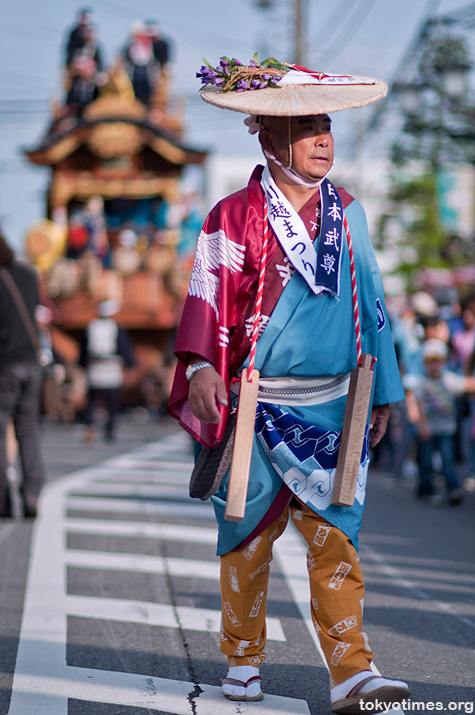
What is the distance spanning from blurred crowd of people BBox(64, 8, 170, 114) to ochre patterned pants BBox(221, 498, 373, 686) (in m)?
27.4

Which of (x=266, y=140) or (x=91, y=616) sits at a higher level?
(x=266, y=140)

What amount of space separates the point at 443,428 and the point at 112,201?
21.7m

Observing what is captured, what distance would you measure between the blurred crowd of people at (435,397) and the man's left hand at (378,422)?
534cm

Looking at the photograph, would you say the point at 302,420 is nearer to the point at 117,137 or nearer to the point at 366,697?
the point at 366,697

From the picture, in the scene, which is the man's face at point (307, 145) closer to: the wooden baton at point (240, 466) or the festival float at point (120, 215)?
the wooden baton at point (240, 466)

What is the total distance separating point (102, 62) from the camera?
1167 inches

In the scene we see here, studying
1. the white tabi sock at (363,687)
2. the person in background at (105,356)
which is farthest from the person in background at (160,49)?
the white tabi sock at (363,687)

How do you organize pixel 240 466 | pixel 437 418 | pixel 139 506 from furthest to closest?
pixel 437 418 < pixel 139 506 < pixel 240 466

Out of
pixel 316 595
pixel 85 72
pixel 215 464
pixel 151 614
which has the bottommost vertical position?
pixel 151 614

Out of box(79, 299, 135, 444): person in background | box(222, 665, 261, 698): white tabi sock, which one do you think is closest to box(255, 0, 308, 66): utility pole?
box(79, 299, 135, 444): person in background

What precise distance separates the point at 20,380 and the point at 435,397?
140 inches

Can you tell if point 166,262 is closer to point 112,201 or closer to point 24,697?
point 112,201

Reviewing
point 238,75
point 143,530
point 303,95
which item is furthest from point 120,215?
point 303,95

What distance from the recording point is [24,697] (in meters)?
3.30
